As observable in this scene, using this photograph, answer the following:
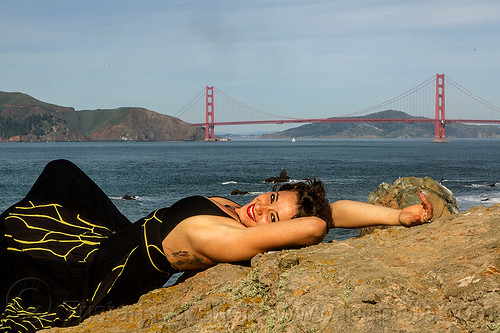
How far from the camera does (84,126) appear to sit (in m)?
165

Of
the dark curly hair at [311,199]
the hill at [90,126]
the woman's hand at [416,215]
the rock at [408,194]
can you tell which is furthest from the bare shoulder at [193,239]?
the hill at [90,126]

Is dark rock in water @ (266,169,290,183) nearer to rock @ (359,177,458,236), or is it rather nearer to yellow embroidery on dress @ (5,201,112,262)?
rock @ (359,177,458,236)

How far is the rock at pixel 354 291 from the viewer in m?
1.85

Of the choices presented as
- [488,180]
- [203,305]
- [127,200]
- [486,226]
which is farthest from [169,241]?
[488,180]

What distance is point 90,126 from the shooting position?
165250 millimetres

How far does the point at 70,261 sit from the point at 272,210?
3.79 feet

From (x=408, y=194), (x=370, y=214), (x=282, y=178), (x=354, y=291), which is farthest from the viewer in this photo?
(x=282, y=178)

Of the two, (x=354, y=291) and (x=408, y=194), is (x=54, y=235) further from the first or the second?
(x=408, y=194)

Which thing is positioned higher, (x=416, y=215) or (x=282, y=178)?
(x=416, y=215)

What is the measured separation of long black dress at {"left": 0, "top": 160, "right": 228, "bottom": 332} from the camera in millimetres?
2670

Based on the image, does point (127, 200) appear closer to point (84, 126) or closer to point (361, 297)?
point (361, 297)

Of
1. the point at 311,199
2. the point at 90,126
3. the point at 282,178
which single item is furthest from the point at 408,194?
the point at 90,126

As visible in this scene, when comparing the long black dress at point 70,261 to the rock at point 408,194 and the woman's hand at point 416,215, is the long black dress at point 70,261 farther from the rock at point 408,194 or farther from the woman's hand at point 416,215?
the rock at point 408,194

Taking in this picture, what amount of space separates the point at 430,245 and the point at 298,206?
0.64 m
